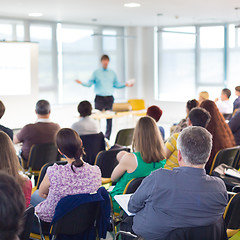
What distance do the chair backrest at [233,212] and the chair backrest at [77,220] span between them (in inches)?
33.9

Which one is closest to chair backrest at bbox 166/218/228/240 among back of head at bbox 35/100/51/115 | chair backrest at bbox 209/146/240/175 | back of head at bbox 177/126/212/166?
back of head at bbox 177/126/212/166

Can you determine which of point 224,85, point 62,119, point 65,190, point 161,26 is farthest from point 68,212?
point 161,26

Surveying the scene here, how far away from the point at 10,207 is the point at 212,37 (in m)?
11.9

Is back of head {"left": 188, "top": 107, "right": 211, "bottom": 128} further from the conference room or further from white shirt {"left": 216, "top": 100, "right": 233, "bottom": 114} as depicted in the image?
white shirt {"left": 216, "top": 100, "right": 233, "bottom": 114}

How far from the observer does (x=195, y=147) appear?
2449 mm

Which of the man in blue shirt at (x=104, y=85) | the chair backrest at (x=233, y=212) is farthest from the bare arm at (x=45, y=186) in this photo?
the man in blue shirt at (x=104, y=85)

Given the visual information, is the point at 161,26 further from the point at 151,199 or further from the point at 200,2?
the point at 151,199

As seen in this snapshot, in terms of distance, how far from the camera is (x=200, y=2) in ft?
27.6

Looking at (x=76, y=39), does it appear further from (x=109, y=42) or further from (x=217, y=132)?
(x=217, y=132)

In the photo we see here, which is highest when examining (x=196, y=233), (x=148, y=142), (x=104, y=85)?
(x=104, y=85)

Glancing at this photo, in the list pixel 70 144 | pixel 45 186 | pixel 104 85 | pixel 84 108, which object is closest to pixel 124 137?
pixel 84 108

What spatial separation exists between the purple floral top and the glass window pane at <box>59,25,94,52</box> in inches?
367

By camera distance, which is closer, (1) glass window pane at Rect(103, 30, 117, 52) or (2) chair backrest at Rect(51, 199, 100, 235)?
(2) chair backrest at Rect(51, 199, 100, 235)

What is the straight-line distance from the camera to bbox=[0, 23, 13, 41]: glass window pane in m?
10.7
